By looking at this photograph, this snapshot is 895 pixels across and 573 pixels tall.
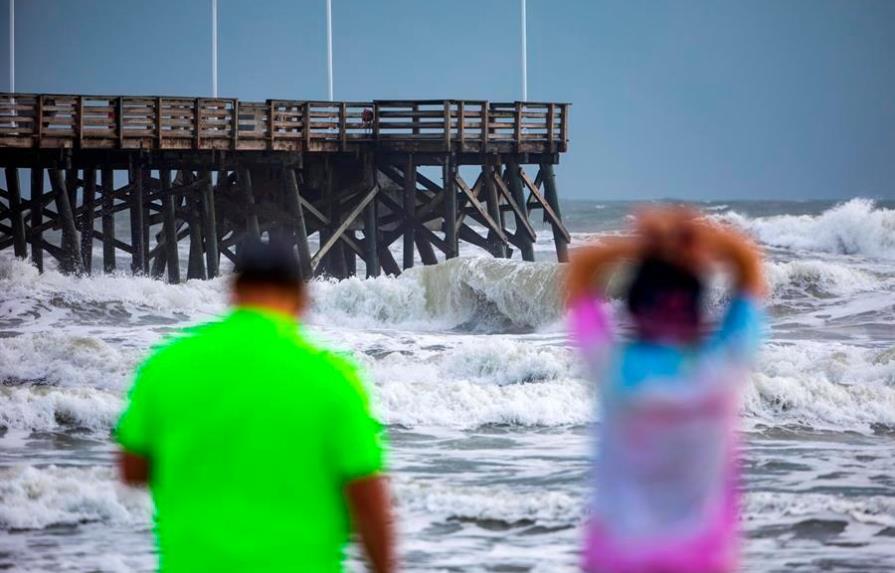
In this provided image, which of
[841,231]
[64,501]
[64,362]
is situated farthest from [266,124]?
[841,231]

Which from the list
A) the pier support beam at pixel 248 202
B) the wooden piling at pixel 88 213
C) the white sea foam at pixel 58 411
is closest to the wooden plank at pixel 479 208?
the pier support beam at pixel 248 202

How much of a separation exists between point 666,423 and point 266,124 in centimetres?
2338

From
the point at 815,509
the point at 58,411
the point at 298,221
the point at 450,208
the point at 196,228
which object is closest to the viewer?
the point at 815,509

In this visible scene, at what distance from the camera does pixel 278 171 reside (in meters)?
27.4

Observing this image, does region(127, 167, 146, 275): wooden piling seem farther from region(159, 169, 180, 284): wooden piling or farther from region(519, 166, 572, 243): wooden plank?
region(519, 166, 572, 243): wooden plank

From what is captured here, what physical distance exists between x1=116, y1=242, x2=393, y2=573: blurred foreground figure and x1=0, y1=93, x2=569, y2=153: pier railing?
887 inches

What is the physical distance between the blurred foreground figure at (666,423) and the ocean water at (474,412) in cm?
461

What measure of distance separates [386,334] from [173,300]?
12.5 ft

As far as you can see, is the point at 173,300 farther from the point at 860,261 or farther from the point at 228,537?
the point at 228,537

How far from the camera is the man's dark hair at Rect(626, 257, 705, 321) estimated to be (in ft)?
12.1

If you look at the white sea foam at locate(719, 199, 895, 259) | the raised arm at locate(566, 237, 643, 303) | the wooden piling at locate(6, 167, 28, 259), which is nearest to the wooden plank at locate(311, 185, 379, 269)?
the wooden piling at locate(6, 167, 28, 259)

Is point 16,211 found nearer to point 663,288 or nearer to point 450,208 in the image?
point 450,208

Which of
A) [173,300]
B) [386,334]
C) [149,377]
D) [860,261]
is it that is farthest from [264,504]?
[860,261]

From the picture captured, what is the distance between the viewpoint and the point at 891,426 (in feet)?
47.9
